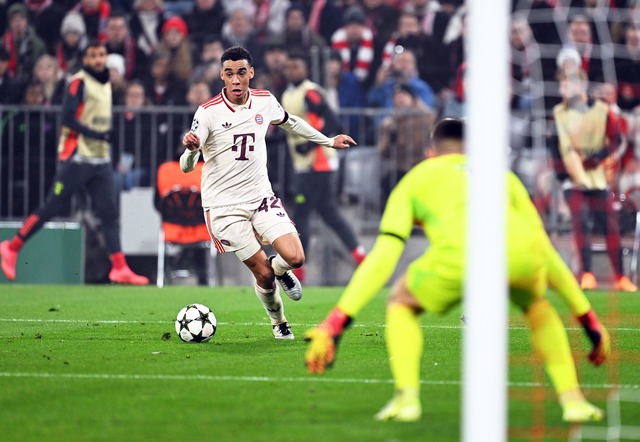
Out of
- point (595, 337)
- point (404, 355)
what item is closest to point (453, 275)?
point (404, 355)

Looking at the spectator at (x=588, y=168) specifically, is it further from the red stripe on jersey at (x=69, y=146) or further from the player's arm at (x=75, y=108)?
the red stripe on jersey at (x=69, y=146)

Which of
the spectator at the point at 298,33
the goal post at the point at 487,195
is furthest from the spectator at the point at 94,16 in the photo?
the goal post at the point at 487,195

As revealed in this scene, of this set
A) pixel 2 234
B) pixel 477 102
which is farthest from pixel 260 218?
pixel 2 234

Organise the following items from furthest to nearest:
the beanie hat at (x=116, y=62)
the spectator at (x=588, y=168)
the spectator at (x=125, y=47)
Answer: the beanie hat at (x=116, y=62)
the spectator at (x=125, y=47)
the spectator at (x=588, y=168)

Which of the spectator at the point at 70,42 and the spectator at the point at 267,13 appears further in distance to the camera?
the spectator at the point at 267,13

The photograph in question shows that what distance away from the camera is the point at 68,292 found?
51.7ft

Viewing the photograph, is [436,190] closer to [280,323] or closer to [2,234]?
[280,323]

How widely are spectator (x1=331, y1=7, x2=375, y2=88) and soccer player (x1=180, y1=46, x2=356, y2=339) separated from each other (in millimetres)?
8002

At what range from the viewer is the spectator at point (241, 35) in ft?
60.0

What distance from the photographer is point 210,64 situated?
1809cm

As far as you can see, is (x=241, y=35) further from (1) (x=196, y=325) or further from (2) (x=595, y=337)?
(2) (x=595, y=337)

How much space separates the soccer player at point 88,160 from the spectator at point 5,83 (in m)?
1.96

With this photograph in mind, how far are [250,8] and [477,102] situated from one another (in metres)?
14.9

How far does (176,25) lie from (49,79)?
2.06 m
